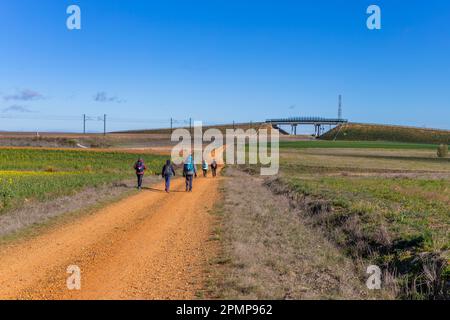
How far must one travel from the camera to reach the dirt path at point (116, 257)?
7.73m

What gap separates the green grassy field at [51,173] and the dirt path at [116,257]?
5.68 metres

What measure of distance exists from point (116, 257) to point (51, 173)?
32.3 m

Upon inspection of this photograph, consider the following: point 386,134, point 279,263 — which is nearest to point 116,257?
point 279,263

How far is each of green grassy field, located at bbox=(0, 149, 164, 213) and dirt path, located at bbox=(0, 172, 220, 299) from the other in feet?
18.6

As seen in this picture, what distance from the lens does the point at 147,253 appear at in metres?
10.4

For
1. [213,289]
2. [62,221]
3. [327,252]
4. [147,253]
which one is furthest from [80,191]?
[213,289]

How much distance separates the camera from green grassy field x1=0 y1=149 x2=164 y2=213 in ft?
65.5

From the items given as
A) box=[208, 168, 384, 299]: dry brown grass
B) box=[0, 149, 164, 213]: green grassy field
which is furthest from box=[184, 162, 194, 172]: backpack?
box=[208, 168, 384, 299]: dry brown grass

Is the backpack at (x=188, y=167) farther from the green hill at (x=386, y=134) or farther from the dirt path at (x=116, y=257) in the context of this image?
the green hill at (x=386, y=134)

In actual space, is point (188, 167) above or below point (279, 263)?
above

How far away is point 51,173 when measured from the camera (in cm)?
3934

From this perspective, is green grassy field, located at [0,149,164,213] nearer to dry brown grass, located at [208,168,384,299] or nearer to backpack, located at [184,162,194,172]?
backpack, located at [184,162,194,172]

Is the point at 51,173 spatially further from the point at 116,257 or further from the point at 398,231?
the point at 398,231

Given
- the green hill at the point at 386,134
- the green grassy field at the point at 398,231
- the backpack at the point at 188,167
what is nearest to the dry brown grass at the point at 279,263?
the green grassy field at the point at 398,231
